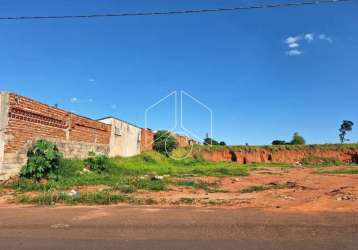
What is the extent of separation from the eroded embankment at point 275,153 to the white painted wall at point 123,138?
1078 centimetres

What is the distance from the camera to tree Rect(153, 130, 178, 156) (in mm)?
29359

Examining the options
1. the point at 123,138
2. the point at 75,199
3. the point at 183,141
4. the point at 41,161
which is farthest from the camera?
the point at 183,141

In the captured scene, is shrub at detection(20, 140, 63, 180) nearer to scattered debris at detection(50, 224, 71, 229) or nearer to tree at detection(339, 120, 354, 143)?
scattered debris at detection(50, 224, 71, 229)

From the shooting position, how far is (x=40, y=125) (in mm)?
14391

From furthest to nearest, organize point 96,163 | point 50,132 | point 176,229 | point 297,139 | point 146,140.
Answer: point 297,139
point 146,140
point 96,163
point 50,132
point 176,229

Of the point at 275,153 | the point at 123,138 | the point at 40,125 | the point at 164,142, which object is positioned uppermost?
the point at 164,142

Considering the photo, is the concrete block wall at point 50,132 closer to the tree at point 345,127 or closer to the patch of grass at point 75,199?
the patch of grass at point 75,199

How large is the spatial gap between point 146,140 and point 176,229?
2236 cm

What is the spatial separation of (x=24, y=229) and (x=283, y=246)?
12.8ft

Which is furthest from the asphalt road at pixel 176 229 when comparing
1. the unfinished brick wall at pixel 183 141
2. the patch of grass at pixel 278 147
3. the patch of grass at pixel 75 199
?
the patch of grass at pixel 278 147

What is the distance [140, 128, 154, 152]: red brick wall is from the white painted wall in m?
0.80

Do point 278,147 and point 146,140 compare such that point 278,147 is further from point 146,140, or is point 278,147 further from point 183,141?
point 146,140

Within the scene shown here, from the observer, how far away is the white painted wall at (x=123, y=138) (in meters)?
21.8

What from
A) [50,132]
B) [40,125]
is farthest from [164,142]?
[40,125]
